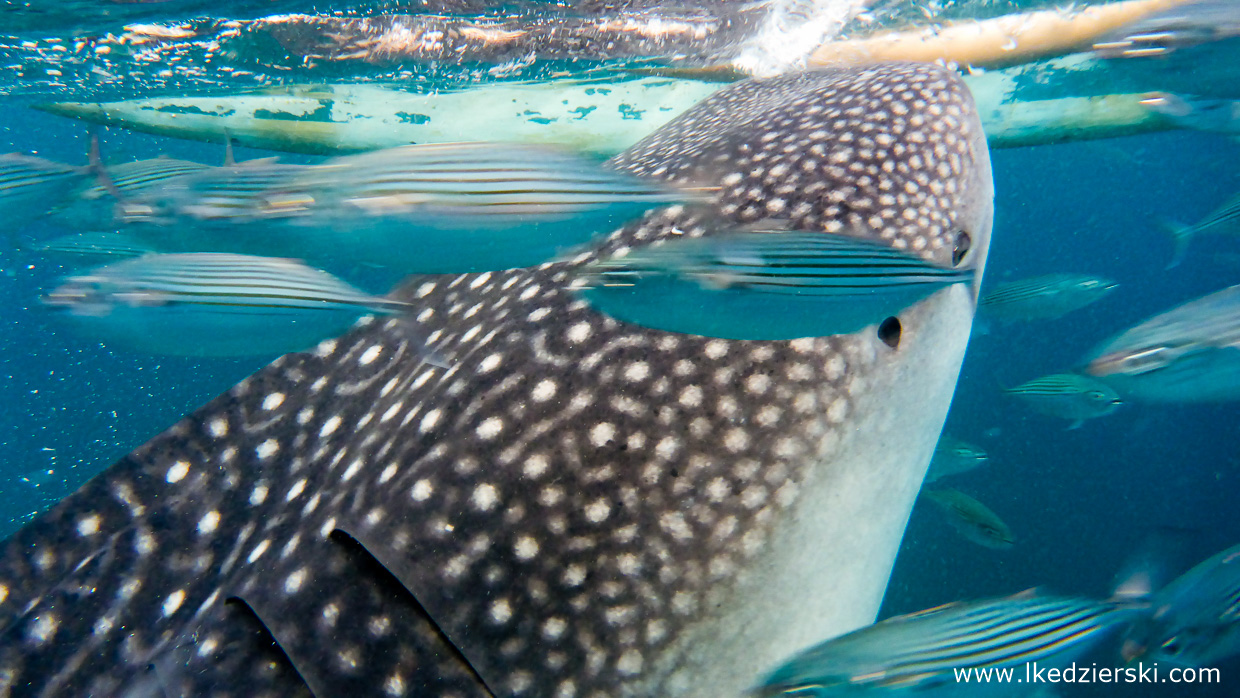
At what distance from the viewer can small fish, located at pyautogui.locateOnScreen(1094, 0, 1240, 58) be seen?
4.64 metres

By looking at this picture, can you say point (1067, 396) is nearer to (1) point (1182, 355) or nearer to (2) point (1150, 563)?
(1) point (1182, 355)

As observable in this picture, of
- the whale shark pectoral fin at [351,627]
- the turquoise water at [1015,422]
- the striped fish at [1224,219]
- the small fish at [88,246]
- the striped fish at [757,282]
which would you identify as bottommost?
the turquoise water at [1015,422]

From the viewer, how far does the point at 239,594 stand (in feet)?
6.00

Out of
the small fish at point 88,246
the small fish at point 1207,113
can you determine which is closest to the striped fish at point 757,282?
the small fish at point 88,246

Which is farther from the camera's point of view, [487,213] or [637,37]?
[637,37]

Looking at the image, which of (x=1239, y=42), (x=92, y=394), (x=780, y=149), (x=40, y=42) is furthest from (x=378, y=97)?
(x=92, y=394)

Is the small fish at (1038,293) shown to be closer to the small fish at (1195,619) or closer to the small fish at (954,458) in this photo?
the small fish at (954,458)

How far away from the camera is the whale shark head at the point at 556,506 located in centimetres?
163

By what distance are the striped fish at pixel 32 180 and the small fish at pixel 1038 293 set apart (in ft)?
23.1

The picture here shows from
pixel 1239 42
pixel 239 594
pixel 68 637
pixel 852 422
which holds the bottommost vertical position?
pixel 68 637

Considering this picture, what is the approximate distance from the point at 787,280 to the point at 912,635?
3.59ft

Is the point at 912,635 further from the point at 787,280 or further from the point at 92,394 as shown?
the point at 92,394

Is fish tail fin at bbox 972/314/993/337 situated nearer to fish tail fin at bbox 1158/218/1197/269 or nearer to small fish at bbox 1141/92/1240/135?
small fish at bbox 1141/92/1240/135

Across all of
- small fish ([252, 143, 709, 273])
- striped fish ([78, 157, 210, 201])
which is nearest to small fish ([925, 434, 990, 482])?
small fish ([252, 143, 709, 273])
